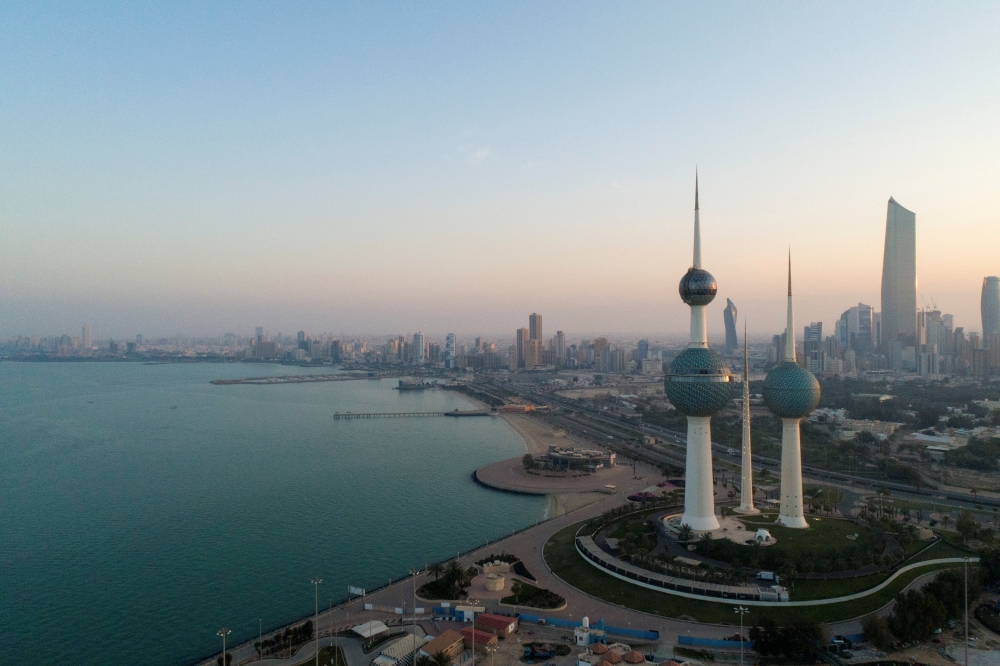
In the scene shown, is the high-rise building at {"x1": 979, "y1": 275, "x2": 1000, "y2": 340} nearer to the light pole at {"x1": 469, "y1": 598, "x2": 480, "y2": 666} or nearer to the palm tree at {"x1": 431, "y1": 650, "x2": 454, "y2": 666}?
the light pole at {"x1": 469, "y1": 598, "x2": 480, "y2": 666}

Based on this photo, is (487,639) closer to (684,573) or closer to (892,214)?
(684,573)

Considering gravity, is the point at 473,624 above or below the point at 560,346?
below

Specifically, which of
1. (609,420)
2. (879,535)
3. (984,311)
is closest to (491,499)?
(879,535)

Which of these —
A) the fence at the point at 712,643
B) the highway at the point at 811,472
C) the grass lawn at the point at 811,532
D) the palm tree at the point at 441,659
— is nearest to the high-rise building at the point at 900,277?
the highway at the point at 811,472

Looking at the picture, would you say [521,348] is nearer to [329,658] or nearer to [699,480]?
[699,480]

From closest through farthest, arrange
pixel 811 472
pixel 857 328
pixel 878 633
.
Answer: pixel 878 633
pixel 811 472
pixel 857 328

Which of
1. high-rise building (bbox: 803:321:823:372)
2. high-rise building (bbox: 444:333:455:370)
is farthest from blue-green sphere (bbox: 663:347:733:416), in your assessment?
high-rise building (bbox: 444:333:455:370)

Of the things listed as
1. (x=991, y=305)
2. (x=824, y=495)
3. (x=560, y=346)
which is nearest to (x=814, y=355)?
(x=991, y=305)
